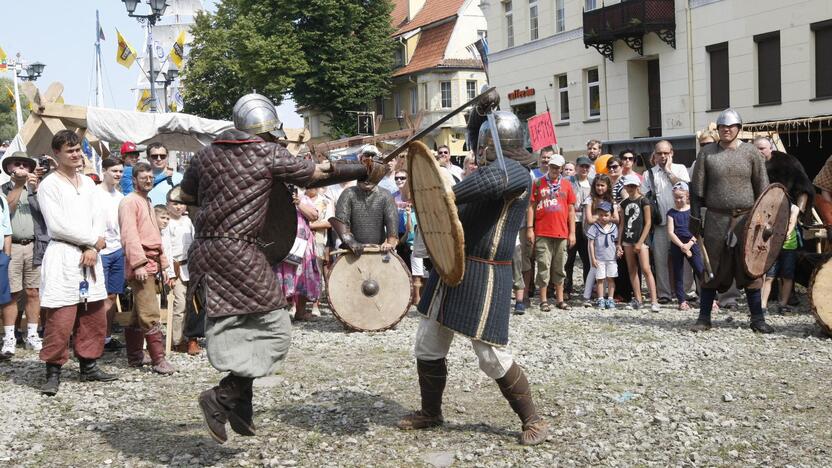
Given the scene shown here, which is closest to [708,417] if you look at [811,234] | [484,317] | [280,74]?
[484,317]

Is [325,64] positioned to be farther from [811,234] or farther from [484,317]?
[484,317]

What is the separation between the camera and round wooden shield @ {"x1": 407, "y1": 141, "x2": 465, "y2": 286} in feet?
15.0

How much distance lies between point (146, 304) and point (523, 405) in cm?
357

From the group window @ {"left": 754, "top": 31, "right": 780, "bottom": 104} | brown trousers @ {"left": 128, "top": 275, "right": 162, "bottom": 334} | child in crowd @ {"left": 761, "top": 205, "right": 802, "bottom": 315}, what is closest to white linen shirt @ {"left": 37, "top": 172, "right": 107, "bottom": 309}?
brown trousers @ {"left": 128, "top": 275, "right": 162, "bottom": 334}

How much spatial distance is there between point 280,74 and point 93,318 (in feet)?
116

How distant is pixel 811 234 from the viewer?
9.65 metres

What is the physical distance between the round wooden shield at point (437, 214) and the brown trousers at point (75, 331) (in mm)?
3097

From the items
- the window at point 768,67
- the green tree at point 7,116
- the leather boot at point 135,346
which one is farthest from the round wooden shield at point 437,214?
the green tree at point 7,116

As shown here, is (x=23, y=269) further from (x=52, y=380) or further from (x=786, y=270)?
(x=786, y=270)

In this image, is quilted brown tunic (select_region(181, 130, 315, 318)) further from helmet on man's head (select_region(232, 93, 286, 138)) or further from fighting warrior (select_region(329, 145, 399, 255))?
fighting warrior (select_region(329, 145, 399, 255))

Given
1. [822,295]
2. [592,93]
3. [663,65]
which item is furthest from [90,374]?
[592,93]

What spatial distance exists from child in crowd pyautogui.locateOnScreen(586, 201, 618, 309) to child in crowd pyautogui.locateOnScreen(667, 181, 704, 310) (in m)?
0.64

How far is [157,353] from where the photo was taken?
23.9 ft

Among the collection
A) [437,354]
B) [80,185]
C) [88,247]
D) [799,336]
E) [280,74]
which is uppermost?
[280,74]
